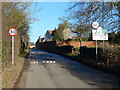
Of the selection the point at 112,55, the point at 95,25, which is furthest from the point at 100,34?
the point at 112,55

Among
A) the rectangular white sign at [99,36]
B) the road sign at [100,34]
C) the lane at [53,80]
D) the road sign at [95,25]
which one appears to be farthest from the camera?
the rectangular white sign at [99,36]

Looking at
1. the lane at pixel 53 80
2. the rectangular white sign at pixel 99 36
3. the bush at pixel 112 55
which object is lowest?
the lane at pixel 53 80

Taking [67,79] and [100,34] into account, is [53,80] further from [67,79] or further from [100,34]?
[100,34]

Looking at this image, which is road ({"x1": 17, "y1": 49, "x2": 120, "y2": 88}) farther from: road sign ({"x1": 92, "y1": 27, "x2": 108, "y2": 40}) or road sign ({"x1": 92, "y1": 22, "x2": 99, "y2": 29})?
road sign ({"x1": 92, "y1": 27, "x2": 108, "y2": 40})

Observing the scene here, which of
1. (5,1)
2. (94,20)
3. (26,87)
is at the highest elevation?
(5,1)

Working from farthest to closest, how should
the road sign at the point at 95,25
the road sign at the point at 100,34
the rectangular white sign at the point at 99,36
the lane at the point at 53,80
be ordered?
the rectangular white sign at the point at 99,36, the road sign at the point at 100,34, the road sign at the point at 95,25, the lane at the point at 53,80

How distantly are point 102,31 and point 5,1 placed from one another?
788 centimetres

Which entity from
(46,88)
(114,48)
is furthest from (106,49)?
(46,88)

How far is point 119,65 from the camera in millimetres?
10953

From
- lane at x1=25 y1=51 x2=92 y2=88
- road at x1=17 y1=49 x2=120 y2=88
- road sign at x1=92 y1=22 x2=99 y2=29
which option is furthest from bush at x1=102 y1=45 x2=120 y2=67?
lane at x1=25 y1=51 x2=92 y2=88

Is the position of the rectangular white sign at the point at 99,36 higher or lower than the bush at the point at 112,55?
higher

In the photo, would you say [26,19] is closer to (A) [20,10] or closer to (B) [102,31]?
(A) [20,10]

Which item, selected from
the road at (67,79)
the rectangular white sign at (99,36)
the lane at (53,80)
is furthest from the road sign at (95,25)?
the lane at (53,80)

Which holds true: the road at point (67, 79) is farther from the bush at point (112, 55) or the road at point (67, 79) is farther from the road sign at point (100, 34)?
the road sign at point (100, 34)
